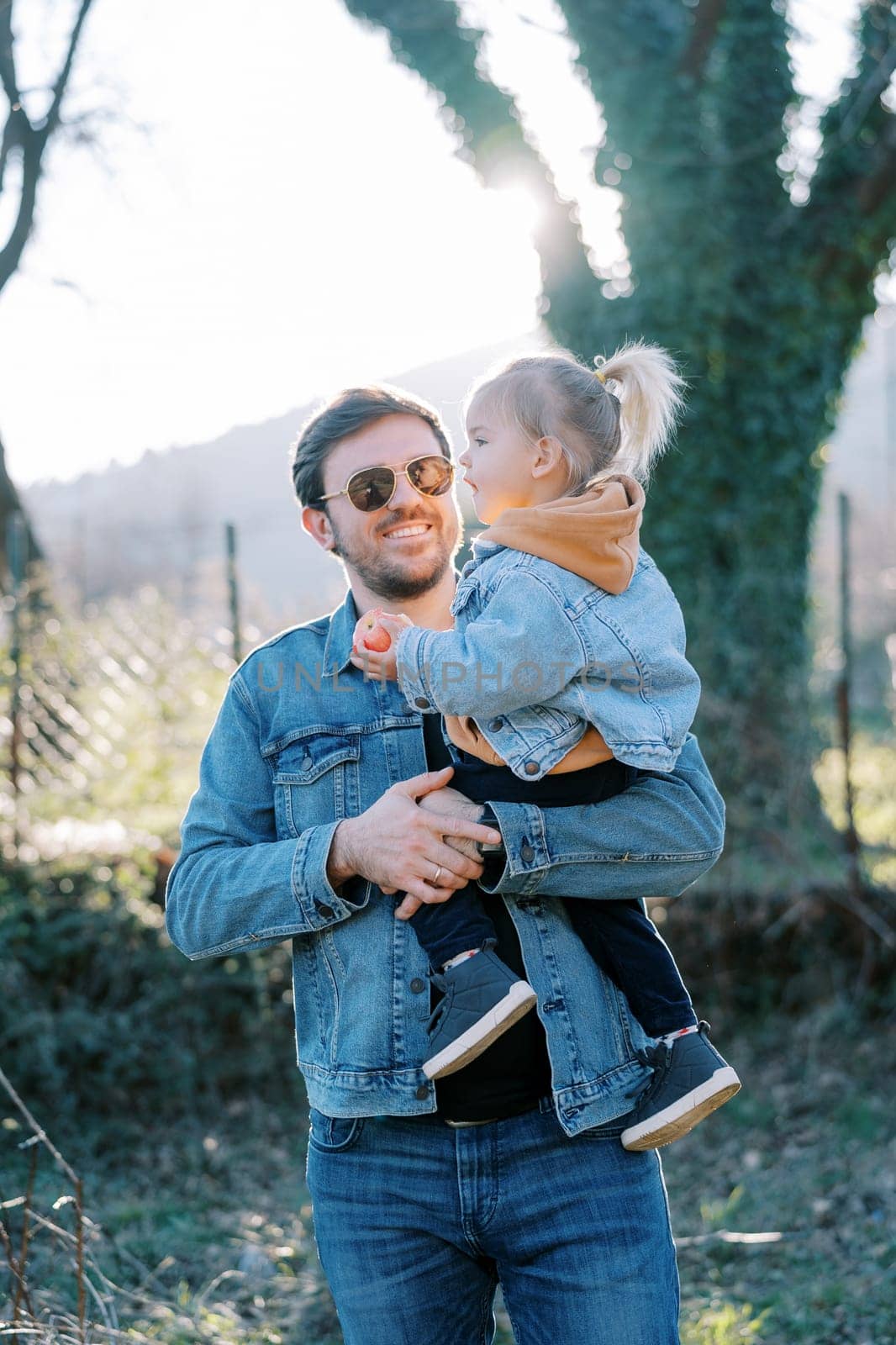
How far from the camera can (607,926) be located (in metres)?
1.93

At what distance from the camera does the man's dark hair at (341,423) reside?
2.24 m

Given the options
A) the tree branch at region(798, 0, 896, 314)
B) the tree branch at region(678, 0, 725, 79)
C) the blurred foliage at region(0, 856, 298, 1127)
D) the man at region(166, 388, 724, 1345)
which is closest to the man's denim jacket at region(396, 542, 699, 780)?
the man at region(166, 388, 724, 1345)

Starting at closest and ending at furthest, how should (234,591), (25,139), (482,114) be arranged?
(234,591) → (482,114) → (25,139)

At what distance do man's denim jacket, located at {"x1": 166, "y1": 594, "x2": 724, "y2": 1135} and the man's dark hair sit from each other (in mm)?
471

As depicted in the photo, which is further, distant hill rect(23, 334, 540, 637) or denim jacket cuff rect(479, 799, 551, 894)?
distant hill rect(23, 334, 540, 637)

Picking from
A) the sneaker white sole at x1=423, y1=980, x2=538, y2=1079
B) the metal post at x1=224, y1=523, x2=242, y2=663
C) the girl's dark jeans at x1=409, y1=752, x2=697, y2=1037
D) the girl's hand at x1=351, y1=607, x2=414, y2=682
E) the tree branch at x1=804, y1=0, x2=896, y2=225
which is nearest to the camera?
the sneaker white sole at x1=423, y1=980, x2=538, y2=1079

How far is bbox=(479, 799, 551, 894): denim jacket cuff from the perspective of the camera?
178 cm

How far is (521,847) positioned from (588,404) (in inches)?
33.7

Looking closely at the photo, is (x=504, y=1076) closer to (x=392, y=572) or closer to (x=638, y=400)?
(x=392, y=572)

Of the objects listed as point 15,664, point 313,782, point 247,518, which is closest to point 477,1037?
point 313,782

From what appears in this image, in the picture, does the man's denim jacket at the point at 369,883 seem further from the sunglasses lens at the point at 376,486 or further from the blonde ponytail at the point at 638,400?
the blonde ponytail at the point at 638,400

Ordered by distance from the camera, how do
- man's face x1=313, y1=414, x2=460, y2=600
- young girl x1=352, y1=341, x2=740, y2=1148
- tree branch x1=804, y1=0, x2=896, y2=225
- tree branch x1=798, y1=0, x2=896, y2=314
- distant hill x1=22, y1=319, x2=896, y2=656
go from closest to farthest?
young girl x1=352, y1=341, x2=740, y2=1148 < man's face x1=313, y1=414, x2=460, y2=600 < distant hill x1=22, y1=319, x2=896, y2=656 < tree branch x1=804, y1=0, x2=896, y2=225 < tree branch x1=798, y1=0, x2=896, y2=314

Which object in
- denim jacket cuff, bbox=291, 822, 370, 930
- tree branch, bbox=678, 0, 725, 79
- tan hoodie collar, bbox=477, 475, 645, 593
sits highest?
tree branch, bbox=678, 0, 725, 79

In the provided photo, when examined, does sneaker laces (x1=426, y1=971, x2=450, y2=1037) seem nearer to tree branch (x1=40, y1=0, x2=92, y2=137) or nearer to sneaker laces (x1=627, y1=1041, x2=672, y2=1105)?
sneaker laces (x1=627, y1=1041, x2=672, y2=1105)
